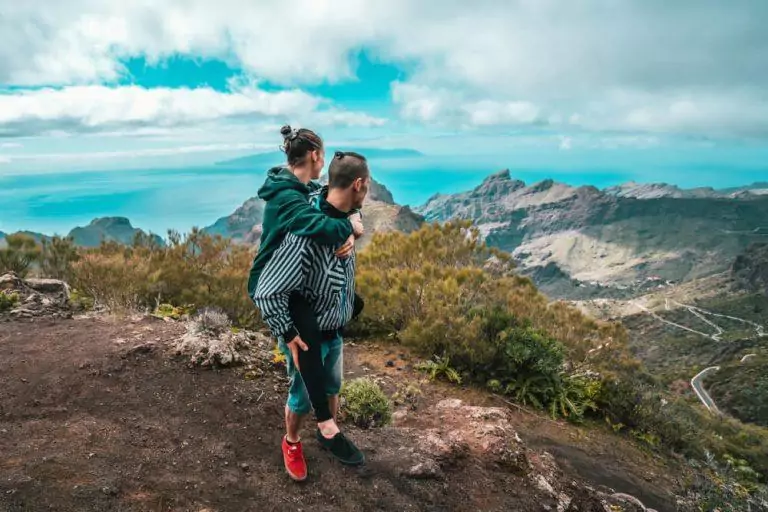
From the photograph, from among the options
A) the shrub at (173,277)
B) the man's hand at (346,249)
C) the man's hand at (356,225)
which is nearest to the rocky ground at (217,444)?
the shrub at (173,277)

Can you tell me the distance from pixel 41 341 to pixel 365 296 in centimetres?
475

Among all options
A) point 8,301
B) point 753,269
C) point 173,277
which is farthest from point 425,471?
point 753,269

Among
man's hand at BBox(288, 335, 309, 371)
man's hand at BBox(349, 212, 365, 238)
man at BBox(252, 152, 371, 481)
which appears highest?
man's hand at BBox(349, 212, 365, 238)

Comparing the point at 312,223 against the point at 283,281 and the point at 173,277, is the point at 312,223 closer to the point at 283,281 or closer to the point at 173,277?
the point at 283,281

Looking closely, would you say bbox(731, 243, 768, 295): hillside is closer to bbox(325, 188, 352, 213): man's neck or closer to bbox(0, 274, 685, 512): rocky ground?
bbox(0, 274, 685, 512): rocky ground

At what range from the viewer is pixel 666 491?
5.93 meters

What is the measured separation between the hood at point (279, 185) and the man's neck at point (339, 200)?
0.61 feet

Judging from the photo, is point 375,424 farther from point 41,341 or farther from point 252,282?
point 41,341

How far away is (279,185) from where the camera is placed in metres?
3.33

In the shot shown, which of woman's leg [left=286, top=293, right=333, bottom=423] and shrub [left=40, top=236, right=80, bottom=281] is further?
shrub [left=40, top=236, right=80, bottom=281]

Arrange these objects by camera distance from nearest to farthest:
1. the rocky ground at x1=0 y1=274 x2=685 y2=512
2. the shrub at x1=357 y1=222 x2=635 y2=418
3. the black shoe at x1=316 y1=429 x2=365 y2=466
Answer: the rocky ground at x1=0 y1=274 x2=685 y2=512, the black shoe at x1=316 y1=429 x2=365 y2=466, the shrub at x1=357 y1=222 x2=635 y2=418

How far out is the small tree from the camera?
9164 mm

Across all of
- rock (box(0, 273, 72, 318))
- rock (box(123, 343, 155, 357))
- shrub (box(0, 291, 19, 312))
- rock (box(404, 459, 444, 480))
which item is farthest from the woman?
shrub (box(0, 291, 19, 312))

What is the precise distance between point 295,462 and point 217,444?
2.56 ft
